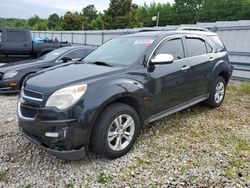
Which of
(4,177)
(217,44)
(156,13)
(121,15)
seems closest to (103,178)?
(4,177)

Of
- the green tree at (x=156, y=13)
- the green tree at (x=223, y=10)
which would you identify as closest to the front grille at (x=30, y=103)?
the green tree at (x=223, y=10)

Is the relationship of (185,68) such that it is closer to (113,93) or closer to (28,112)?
(113,93)

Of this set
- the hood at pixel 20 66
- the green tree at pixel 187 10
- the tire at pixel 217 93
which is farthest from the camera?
the green tree at pixel 187 10

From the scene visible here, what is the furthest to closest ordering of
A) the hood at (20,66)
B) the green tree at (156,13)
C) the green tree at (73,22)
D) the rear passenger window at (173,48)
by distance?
the green tree at (156,13)
the green tree at (73,22)
the hood at (20,66)
the rear passenger window at (173,48)

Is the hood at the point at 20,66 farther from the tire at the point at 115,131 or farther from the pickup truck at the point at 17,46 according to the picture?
the tire at the point at 115,131

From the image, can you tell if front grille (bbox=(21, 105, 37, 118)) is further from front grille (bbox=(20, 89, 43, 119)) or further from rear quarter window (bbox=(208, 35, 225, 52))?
rear quarter window (bbox=(208, 35, 225, 52))

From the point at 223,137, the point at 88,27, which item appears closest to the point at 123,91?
the point at 223,137

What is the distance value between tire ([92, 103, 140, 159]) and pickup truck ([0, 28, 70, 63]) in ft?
24.5

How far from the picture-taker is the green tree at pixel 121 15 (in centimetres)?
3672

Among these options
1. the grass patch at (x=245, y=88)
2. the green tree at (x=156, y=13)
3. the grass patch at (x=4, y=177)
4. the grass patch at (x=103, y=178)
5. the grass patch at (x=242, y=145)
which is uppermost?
the green tree at (x=156, y=13)

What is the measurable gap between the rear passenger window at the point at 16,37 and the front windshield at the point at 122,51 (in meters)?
6.93

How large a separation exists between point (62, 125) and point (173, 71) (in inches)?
79.5

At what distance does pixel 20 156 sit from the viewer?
3469 mm

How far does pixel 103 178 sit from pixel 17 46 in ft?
28.7
